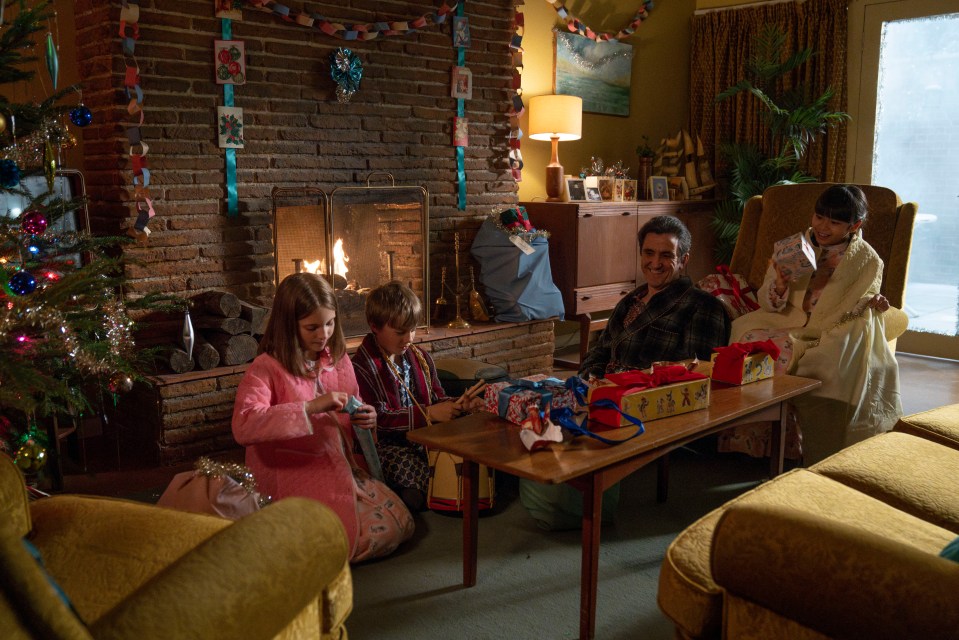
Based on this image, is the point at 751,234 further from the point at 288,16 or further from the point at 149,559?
the point at 149,559

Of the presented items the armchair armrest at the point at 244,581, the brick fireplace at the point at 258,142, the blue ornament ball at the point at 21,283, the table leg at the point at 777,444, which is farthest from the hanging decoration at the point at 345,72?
the armchair armrest at the point at 244,581

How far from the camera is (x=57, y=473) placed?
9.05ft

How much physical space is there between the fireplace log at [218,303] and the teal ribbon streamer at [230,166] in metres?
0.39

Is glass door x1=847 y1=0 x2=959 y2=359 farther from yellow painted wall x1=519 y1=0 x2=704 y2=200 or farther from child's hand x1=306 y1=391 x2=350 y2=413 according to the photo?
child's hand x1=306 y1=391 x2=350 y2=413

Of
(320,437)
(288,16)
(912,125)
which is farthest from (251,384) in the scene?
(912,125)

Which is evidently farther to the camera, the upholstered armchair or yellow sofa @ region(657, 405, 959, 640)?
the upholstered armchair

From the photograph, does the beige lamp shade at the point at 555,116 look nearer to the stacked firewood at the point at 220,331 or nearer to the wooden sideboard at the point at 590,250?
the wooden sideboard at the point at 590,250

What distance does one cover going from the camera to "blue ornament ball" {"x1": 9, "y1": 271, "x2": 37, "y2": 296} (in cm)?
179

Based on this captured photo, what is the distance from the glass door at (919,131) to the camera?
5.14 m

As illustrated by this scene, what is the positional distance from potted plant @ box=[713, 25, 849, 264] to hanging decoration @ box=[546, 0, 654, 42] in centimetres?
73

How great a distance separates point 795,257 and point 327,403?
5.87 feet

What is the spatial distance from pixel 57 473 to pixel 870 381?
280 cm

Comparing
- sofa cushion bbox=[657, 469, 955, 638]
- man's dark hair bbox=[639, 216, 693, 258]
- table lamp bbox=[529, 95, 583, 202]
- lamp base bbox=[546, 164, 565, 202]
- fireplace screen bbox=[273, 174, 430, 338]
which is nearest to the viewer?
sofa cushion bbox=[657, 469, 955, 638]

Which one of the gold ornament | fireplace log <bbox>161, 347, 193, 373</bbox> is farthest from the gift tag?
the gold ornament
